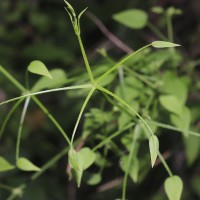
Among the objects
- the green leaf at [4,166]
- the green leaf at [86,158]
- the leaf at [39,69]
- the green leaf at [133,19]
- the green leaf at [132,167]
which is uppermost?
the leaf at [39,69]

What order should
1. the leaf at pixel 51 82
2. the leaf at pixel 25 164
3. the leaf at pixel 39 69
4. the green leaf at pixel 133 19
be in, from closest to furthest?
the leaf at pixel 39 69, the leaf at pixel 25 164, the leaf at pixel 51 82, the green leaf at pixel 133 19

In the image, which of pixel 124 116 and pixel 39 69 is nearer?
pixel 39 69

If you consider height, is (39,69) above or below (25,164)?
above

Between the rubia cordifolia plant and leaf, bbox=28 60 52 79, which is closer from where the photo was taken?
leaf, bbox=28 60 52 79

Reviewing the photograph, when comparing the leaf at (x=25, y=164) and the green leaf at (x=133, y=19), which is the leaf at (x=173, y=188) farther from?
the green leaf at (x=133, y=19)

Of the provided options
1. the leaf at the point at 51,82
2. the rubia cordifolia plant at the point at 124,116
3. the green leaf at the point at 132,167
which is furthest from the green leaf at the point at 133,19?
the green leaf at the point at 132,167

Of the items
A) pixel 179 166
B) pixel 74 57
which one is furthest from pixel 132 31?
pixel 179 166

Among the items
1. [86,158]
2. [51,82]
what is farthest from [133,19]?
[86,158]

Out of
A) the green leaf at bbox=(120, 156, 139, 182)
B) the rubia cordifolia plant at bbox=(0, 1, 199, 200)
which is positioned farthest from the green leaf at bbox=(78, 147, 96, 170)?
the green leaf at bbox=(120, 156, 139, 182)

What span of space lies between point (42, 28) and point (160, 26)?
59 cm

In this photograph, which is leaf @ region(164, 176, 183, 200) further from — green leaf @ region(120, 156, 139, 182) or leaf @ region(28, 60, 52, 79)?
leaf @ region(28, 60, 52, 79)

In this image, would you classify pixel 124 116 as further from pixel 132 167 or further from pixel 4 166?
pixel 4 166

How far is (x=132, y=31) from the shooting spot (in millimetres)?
2008

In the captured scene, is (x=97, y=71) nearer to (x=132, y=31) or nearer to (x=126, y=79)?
(x=126, y=79)
